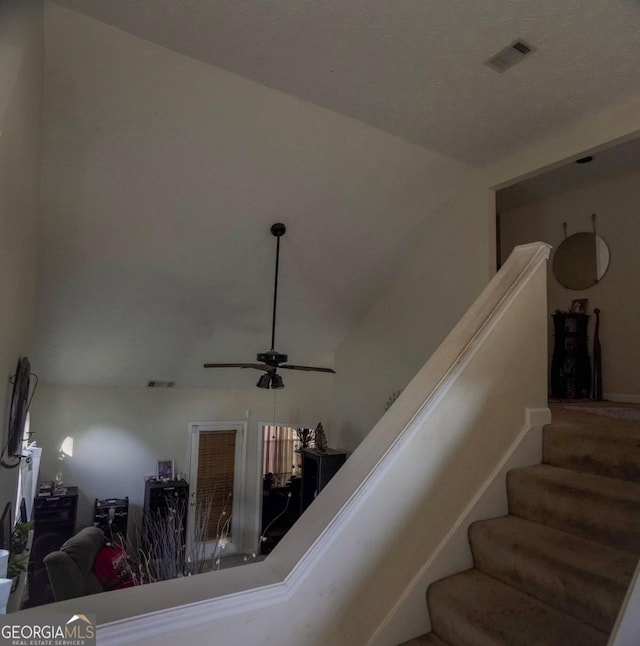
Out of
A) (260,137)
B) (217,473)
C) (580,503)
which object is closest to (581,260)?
(260,137)

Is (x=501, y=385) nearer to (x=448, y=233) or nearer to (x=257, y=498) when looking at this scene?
(x=448, y=233)

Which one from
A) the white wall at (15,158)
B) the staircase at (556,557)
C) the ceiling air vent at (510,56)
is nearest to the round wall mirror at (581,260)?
the ceiling air vent at (510,56)

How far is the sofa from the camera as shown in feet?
12.7

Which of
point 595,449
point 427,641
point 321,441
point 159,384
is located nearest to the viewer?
point 427,641

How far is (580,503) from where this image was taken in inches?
69.2

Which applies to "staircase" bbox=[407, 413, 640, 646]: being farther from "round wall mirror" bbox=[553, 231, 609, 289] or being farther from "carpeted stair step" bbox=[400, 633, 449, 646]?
"round wall mirror" bbox=[553, 231, 609, 289]

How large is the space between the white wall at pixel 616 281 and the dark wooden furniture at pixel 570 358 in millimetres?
221

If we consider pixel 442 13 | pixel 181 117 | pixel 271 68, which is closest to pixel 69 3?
pixel 181 117

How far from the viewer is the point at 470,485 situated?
6.31 feet

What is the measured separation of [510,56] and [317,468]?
16.3 feet

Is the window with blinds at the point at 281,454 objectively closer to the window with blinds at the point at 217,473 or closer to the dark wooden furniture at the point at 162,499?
the window with blinds at the point at 217,473

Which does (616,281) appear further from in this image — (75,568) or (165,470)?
(165,470)

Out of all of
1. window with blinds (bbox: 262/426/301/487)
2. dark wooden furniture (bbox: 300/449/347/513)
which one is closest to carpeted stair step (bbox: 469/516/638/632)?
dark wooden furniture (bbox: 300/449/347/513)

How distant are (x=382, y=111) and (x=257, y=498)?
6122mm
